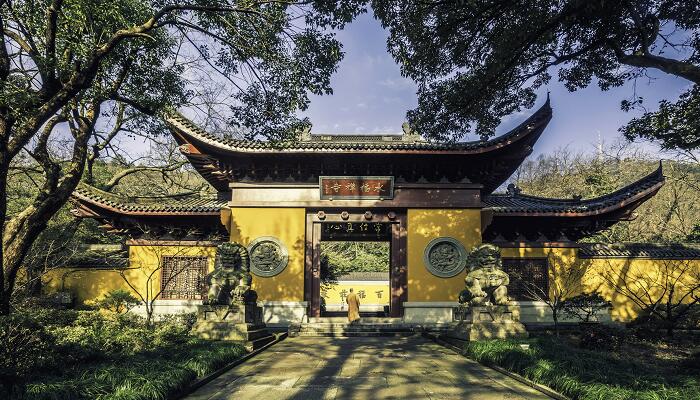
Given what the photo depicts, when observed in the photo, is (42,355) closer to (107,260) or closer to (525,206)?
(107,260)

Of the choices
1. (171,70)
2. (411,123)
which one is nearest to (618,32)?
(411,123)

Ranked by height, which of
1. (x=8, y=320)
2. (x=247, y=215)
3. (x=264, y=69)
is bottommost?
(x=8, y=320)

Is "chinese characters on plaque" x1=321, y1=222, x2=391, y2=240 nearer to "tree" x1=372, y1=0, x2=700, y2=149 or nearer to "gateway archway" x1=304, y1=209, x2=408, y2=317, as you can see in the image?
"gateway archway" x1=304, y1=209, x2=408, y2=317

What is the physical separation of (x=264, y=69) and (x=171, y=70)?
2.79m

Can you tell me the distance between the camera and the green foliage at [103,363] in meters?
3.58

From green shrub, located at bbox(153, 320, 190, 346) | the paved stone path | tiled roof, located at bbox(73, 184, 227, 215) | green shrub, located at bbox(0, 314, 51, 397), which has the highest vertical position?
tiled roof, located at bbox(73, 184, 227, 215)

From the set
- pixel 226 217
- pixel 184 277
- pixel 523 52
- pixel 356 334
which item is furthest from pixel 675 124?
pixel 184 277

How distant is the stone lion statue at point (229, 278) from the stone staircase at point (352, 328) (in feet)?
8.77

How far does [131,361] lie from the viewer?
4855 millimetres

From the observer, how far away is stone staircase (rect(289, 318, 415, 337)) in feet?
33.5

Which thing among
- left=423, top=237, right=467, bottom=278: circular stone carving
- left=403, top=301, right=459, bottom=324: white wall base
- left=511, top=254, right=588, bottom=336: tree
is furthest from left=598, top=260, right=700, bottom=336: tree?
left=403, top=301, right=459, bottom=324: white wall base

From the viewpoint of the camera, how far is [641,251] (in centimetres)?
1152

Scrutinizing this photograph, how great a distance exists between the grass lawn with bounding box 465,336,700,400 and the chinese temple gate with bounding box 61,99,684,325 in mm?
4557

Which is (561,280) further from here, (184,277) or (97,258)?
(97,258)
